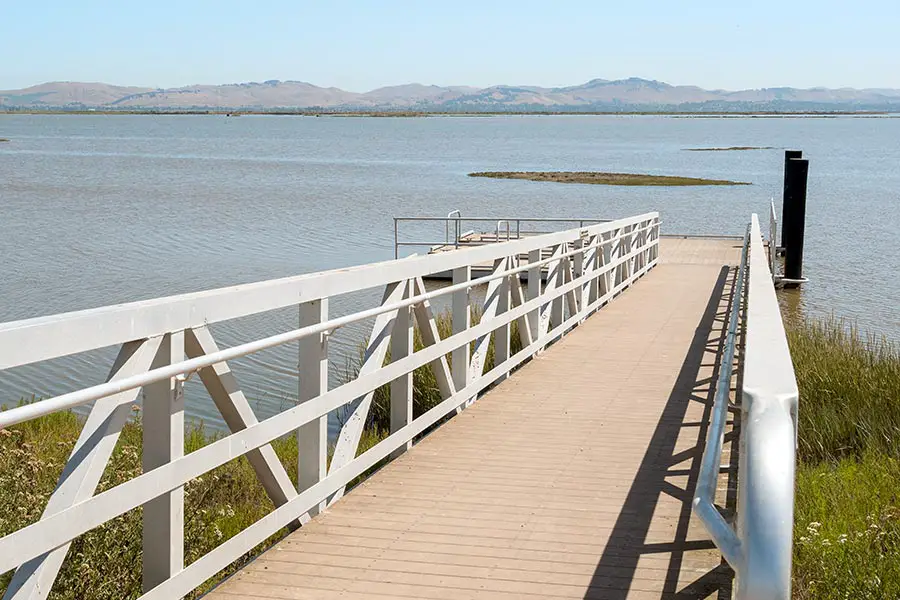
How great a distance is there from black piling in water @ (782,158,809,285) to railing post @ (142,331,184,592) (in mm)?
20204

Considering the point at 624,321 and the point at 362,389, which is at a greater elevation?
the point at 362,389

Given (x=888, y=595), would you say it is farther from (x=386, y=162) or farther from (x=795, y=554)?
(x=386, y=162)

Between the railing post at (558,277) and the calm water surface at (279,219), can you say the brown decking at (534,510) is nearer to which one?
the railing post at (558,277)

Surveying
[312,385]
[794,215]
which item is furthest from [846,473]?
[794,215]

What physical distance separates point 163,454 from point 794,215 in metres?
20.8

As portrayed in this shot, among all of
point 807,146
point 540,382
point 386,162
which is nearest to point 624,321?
point 540,382

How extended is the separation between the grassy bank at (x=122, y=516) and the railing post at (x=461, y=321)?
1.34 m

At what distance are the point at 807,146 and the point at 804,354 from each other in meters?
121

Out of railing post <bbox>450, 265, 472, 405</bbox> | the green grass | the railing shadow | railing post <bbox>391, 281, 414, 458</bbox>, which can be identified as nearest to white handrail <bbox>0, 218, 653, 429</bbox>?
railing post <bbox>391, 281, 414, 458</bbox>

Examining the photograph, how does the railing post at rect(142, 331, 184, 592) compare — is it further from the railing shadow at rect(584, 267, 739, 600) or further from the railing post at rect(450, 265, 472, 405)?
the railing post at rect(450, 265, 472, 405)

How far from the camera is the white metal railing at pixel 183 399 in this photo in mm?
3344

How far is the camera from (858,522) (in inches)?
251

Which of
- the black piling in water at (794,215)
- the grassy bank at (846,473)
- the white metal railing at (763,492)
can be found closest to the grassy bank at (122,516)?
the grassy bank at (846,473)

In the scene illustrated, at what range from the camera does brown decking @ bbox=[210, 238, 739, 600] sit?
4625 millimetres
